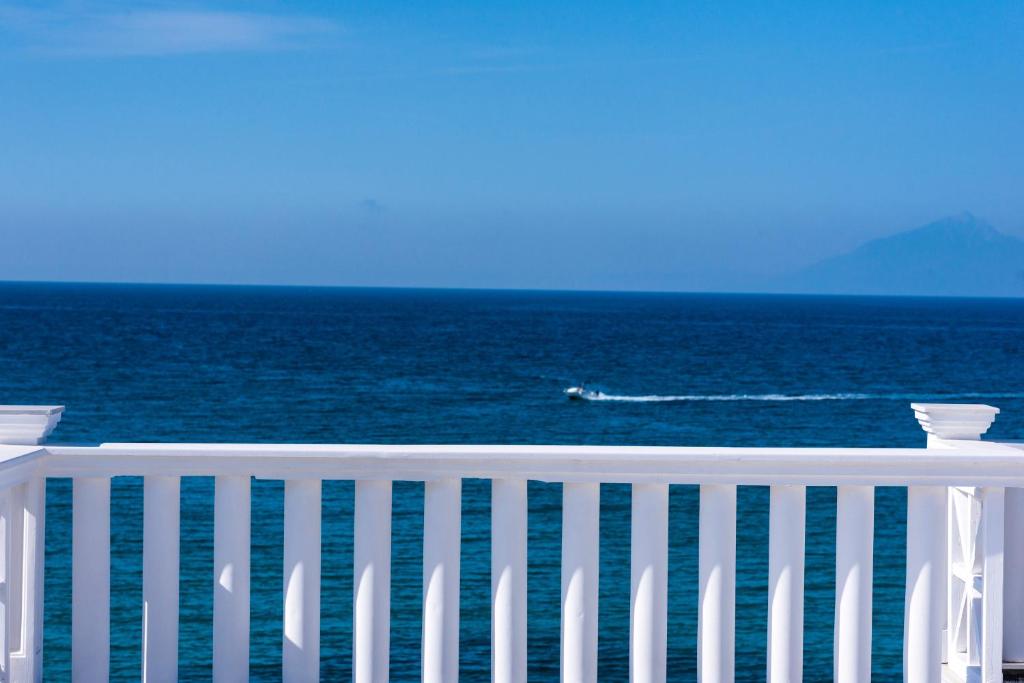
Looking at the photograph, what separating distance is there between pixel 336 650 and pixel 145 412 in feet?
98.9

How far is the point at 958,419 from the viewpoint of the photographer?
3.07 meters

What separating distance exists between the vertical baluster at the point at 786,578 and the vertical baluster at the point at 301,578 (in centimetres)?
105

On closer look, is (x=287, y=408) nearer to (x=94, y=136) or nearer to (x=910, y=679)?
(x=910, y=679)

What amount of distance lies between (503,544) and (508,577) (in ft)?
0.26

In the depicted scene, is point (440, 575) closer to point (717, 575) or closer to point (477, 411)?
point (717, 575)

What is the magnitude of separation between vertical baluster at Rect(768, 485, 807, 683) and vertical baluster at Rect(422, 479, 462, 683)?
2.40ft

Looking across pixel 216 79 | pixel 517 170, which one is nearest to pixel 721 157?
pixel 517 170

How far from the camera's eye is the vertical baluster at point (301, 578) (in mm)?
2838

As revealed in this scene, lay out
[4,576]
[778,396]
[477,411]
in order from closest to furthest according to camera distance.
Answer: [4,576], [477,411], [778,396]

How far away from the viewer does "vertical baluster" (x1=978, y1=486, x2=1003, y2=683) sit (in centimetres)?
288

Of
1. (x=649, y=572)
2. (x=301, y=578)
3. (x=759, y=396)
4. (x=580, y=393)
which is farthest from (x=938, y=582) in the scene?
(x=759, y=396)

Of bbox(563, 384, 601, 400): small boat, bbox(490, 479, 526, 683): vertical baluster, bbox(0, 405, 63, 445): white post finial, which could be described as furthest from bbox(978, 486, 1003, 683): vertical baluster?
bbox(563, 384, 601, 400): small boat

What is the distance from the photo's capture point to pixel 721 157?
11212cm

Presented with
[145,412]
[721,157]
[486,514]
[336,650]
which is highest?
[721,157]
